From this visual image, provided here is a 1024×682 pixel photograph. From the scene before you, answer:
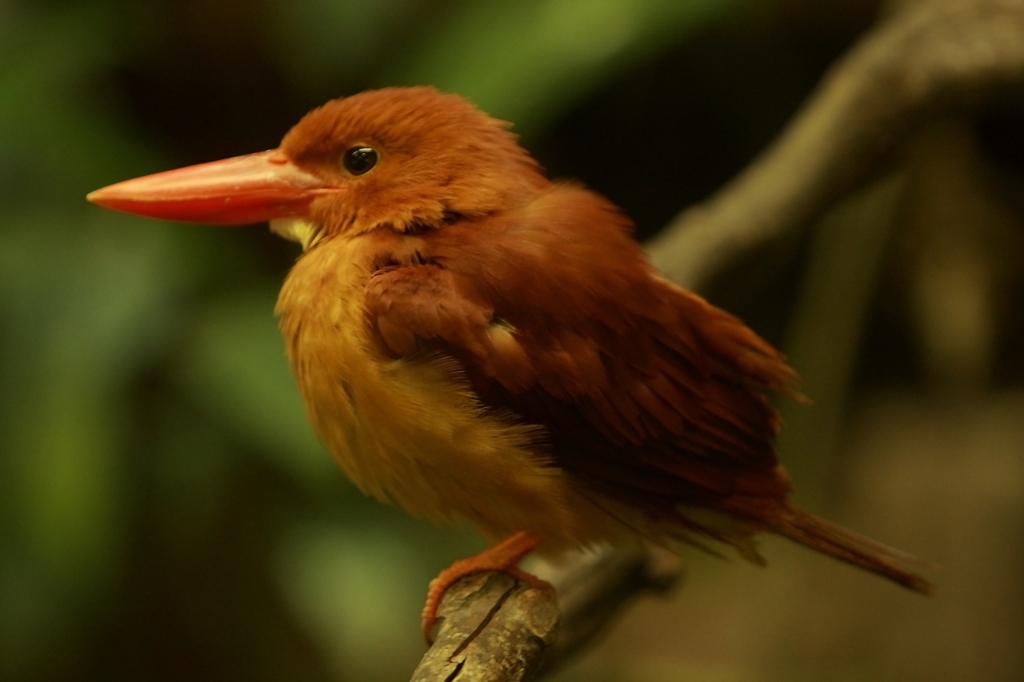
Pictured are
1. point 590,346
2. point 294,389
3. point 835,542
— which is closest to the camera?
point 590,346

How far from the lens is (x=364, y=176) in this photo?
132 cm

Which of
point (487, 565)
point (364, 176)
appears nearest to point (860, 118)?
point (364, 176)

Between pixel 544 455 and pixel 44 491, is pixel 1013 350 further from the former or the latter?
pixel 44 491

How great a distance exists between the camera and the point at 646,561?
1549 mm

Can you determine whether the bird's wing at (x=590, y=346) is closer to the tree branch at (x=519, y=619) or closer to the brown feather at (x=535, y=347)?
the brown feather at (x=535, y=347)

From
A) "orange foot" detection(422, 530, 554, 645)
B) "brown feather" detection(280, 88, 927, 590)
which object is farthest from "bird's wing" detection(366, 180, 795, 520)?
"orange foot" detection(422, 530, 554, 645)

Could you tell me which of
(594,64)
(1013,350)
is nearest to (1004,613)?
(1013,350)

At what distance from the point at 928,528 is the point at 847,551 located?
139cm

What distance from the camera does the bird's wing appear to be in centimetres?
115

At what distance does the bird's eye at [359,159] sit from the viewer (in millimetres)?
1320

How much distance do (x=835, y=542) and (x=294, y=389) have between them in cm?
97

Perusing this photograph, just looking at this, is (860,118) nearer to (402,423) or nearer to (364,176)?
(364,176)

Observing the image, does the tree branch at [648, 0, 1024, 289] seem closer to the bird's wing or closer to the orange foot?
the bird's wing

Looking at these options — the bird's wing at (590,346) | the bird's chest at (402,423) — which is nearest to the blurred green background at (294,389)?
the bird's wing at (590,346)
